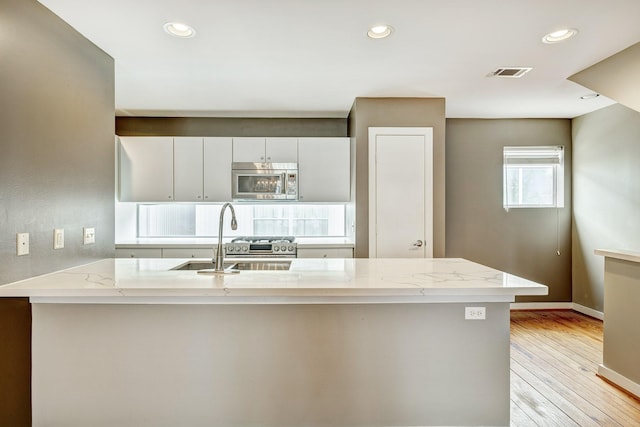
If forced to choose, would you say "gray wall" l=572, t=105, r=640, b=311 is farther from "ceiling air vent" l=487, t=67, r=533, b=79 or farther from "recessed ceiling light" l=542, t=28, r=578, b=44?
"recessed ceiling light" l=542, t=28, r=578, b=44

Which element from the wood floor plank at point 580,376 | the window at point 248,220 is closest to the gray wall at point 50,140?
the window at point 248,220

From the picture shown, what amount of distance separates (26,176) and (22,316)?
0.72m

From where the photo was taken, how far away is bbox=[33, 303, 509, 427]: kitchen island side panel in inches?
70.1

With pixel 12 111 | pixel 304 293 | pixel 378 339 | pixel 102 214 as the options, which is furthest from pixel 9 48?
pixel 378 339

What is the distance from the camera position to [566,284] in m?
4.57

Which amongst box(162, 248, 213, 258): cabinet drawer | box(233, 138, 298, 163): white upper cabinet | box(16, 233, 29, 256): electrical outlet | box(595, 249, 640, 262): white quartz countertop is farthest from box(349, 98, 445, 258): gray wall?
box(16, 233, 29, 256): electrical outlet

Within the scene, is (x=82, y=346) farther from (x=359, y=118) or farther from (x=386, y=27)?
(x=359, y=118)

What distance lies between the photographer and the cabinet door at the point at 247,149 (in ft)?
A: 13.3

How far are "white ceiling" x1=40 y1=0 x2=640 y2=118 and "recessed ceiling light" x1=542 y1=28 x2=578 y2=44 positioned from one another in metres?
0.05

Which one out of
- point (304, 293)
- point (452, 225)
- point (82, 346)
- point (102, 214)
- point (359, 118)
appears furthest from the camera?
point (452, 225)

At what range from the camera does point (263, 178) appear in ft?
13.3

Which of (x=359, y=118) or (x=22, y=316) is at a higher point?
(x=359, y=118)

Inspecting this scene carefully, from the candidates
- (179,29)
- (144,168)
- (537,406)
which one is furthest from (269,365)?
(144,168)

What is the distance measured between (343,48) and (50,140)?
1892mm
